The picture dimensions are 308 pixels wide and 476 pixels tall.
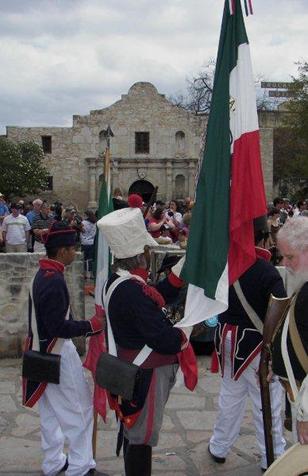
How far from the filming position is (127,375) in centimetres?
371

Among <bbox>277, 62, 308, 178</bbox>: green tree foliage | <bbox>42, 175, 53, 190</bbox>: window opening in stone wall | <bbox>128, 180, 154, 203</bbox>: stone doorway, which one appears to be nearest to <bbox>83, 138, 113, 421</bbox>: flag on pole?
<bbox>277, 62, 308, 178</bbox>: green tree foliage

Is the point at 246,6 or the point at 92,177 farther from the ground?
the point at 246,6

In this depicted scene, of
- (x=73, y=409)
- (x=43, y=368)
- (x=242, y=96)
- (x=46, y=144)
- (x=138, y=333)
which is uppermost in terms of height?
(x=46, y=144)

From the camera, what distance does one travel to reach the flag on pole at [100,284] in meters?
4.28

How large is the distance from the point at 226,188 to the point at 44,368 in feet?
6.05

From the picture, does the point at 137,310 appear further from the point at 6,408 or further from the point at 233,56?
the point at 6,408

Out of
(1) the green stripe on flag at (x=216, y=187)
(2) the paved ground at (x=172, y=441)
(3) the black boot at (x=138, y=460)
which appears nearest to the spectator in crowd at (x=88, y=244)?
(2) the paved ground at (x=172, y=441)

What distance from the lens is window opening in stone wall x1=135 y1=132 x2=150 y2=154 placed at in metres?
42.4

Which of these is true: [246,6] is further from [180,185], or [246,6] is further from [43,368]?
[180,185]

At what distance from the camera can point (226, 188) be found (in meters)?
3.98

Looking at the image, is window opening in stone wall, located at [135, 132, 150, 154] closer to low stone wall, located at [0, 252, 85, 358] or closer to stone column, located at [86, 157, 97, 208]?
stone column, located at [86, 157, 97, 208]

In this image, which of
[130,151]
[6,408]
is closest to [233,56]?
[6,408]

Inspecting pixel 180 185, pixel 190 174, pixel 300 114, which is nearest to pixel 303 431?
pixel 300 114

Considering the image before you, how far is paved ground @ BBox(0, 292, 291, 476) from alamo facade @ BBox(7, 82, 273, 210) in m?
36.0
